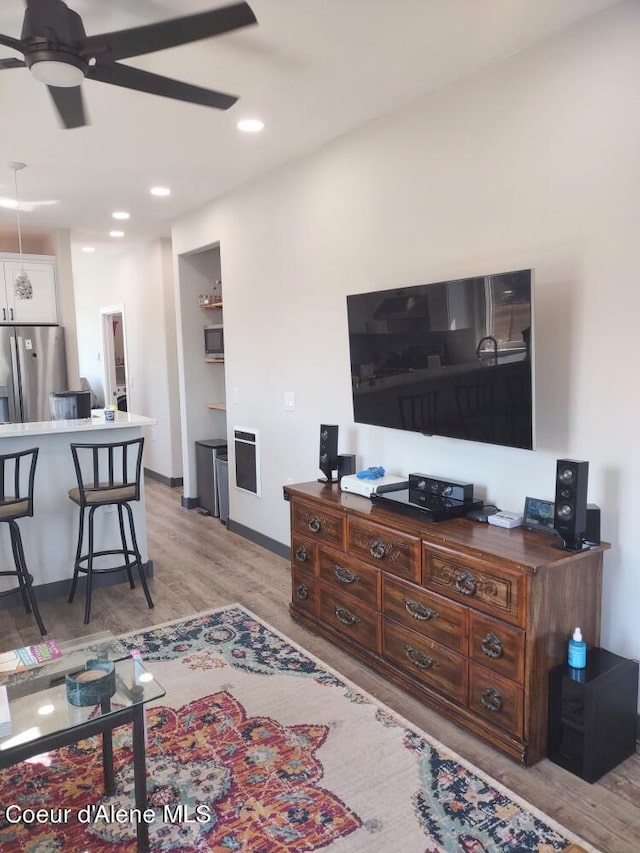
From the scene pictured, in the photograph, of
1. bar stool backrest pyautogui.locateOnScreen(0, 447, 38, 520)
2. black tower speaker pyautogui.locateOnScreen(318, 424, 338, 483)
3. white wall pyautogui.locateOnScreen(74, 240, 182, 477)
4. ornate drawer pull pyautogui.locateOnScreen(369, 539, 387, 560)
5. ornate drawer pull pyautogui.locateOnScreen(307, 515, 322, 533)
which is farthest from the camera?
white wall pyautogui.locateOnScreen(74, 240, 182, 477)

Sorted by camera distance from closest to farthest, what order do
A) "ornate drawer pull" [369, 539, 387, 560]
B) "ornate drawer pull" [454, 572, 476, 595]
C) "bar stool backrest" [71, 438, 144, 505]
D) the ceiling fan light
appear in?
1. the ceiling fan light
2. "ornate drawer pull" [454, 572, 476, 595]
3. "ornate drawer pull" [369, 539, 387, 560]
4. "bar stool backrest" [71, 438, 144, 505]

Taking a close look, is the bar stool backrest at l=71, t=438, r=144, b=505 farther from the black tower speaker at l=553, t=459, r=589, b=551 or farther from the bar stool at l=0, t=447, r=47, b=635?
the black tower speaker at l=553, t=459, r=589, b=551

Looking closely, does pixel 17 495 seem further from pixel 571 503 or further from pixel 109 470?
pixel 571 503

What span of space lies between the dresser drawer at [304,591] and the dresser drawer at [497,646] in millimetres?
1105

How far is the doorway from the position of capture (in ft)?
27.7

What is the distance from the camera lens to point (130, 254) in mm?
7328

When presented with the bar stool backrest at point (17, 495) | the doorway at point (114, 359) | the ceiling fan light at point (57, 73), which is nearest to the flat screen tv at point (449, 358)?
the ceiling fan light at point (57, 73)

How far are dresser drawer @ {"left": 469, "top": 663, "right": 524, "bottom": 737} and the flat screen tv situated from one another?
A: 91cm

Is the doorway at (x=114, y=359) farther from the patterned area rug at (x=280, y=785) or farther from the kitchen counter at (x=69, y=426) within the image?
the patterned area rug at (x=280, y=785)

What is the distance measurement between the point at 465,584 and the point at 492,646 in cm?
25

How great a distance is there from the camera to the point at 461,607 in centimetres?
245

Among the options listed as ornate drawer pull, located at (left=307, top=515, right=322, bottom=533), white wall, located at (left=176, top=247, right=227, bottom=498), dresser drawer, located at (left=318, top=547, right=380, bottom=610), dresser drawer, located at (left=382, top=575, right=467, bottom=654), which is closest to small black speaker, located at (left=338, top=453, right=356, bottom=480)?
ornate drawer pull, located at (left=307, top=515, right=322, bottom=533)

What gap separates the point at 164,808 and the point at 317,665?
1058 mm

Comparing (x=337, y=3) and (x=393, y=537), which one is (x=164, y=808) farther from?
(x=337, y=3)
